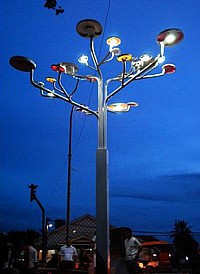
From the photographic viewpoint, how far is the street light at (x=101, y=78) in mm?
6266

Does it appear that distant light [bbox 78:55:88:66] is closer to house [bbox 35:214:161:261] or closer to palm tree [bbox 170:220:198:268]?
house [bbox 35:214:161:261]

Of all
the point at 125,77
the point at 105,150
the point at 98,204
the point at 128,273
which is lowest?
the point at 128,273

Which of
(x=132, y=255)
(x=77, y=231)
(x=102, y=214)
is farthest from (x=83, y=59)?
(x=77, y=231)

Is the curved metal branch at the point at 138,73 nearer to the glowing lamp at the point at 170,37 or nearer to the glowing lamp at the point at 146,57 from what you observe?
the glowing lamp at the point at 146,57

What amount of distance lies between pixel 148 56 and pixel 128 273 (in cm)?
490

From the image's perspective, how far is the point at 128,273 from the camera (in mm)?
8922

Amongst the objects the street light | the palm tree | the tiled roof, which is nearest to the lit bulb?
the street light

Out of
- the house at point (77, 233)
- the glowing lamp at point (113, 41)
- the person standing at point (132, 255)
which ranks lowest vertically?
the person standing at point (132, 255)

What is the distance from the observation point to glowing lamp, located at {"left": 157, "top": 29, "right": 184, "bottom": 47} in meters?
6.50

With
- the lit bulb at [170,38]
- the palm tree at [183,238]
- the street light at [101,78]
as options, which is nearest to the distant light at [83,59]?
the street light at [101,78]

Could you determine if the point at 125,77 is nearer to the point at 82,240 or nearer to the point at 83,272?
the point at 83,272

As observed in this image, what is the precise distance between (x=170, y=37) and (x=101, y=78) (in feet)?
5.26

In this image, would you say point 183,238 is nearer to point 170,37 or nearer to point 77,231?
point 77,231

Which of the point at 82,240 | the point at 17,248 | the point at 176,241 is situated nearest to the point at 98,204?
the point at 17,248
